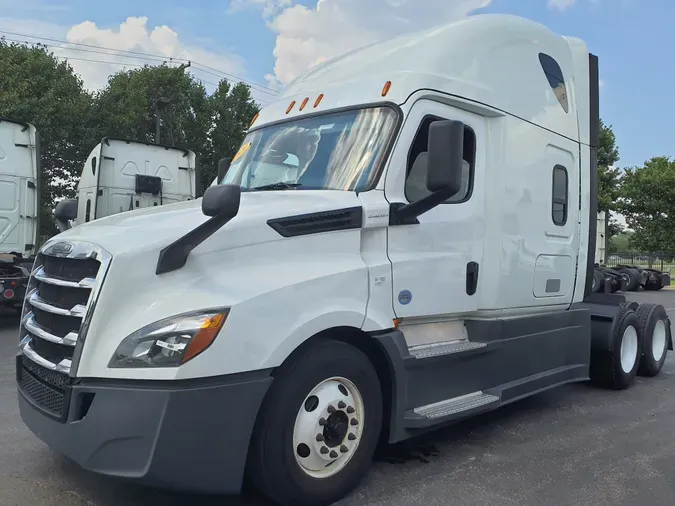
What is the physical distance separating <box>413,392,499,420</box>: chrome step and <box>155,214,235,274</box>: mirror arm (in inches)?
73.4

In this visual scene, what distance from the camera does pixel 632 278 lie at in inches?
862

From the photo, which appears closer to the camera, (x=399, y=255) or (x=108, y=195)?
(x=399, y=255)

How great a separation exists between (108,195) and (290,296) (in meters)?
9.55

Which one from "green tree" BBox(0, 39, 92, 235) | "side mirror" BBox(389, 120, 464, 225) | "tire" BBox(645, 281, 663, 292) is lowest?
"tire" BBox(645, 281, 663, 292)

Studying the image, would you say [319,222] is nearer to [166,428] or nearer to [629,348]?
[166,428]

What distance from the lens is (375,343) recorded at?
389 cm

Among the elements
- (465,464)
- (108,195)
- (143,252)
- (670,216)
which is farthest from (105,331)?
(670,216)

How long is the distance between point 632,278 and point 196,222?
21484 mm

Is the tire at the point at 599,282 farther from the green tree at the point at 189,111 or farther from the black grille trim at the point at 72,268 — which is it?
the green tree at the point at 189,111

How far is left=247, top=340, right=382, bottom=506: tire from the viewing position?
331 cm

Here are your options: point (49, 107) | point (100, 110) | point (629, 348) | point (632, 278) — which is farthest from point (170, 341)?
point (100, 110)

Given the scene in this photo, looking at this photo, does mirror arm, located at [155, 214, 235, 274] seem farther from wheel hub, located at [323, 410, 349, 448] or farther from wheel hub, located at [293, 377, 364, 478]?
wheel hub, located at [323, 410, 349, 448]

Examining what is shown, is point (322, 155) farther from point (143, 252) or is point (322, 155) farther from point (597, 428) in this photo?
point (597, 428)

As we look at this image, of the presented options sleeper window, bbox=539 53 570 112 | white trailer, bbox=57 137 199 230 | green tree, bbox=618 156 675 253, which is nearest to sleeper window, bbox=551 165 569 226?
sleeper window, bbox=539 53 570 112
